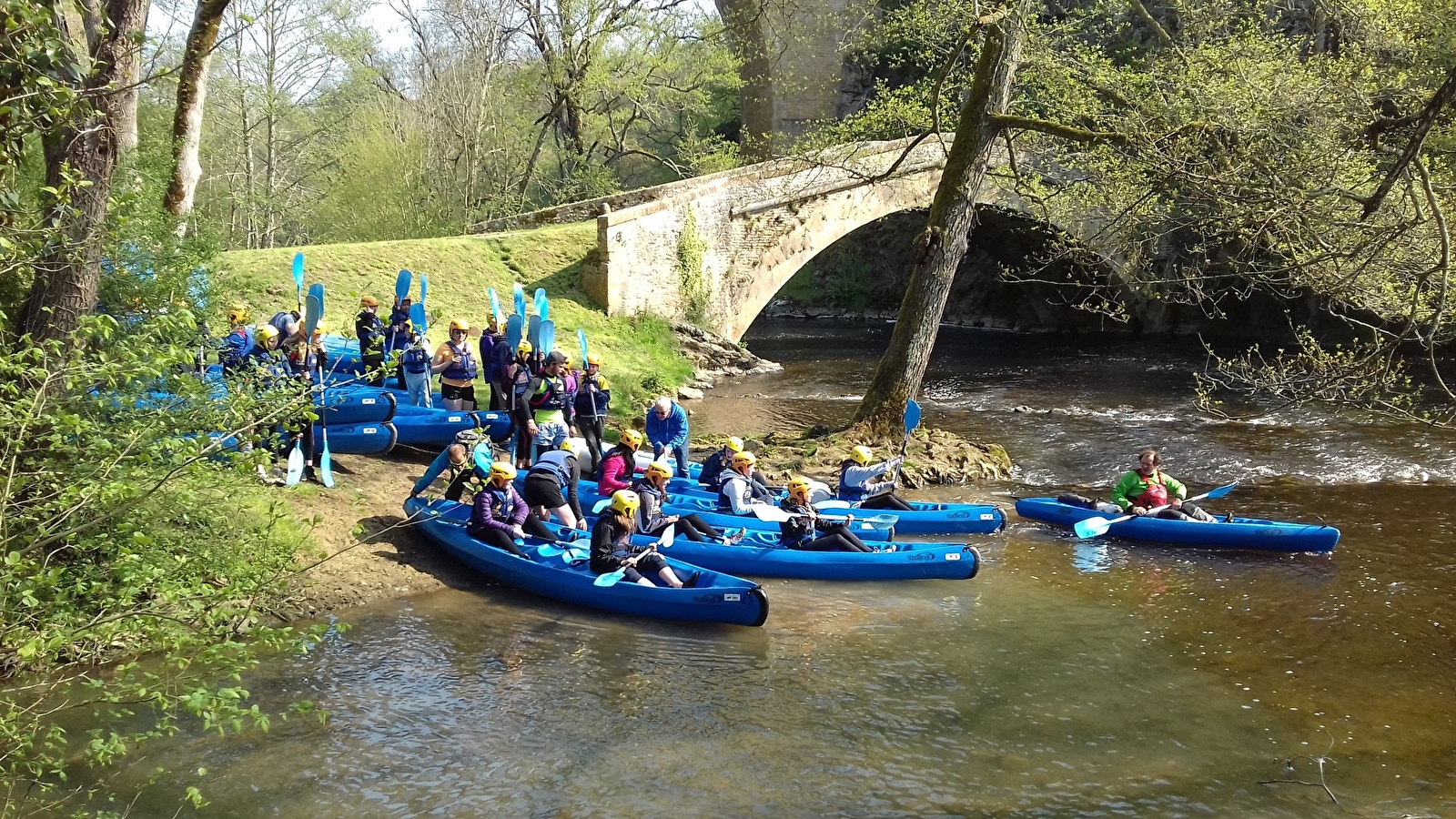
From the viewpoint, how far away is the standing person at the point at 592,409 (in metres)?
12.8

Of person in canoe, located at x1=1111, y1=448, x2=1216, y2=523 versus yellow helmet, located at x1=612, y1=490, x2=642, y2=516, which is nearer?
yellow helmet, located at x1=612, y1=490, x2=642, y2=516

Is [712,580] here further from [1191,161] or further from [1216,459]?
[1216,459]

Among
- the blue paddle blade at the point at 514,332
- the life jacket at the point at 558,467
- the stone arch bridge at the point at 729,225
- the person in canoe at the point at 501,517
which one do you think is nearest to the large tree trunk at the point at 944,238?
the blue paddle blade at the point at 514,332

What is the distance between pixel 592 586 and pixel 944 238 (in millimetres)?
7566

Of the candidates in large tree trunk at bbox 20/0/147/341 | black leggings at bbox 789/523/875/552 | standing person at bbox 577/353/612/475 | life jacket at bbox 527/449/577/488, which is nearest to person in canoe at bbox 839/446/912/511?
black leggings at bbox 789/523/875/552

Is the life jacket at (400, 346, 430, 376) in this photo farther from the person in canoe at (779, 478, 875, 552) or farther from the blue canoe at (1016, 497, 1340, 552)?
the blue canoe at (1016, 497, 1340, 552)

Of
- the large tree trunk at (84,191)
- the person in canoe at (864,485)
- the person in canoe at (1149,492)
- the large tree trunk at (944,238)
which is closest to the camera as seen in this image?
the large tree trunk at (84,191)

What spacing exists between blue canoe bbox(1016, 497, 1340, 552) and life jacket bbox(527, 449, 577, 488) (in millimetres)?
5296

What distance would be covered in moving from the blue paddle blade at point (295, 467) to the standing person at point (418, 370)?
10.3 feet

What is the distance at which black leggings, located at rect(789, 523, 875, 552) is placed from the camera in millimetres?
10586

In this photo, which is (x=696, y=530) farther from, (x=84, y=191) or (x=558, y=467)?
(x=84, y=191)

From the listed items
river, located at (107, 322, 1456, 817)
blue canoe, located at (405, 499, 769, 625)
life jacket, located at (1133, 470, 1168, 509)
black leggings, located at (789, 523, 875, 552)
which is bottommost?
river, located at (107, 322, 1456, 817)

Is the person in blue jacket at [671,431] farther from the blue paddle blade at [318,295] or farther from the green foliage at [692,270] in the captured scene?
the green foliage at [692,270]

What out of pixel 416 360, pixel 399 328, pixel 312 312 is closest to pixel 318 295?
pixel 312 312
